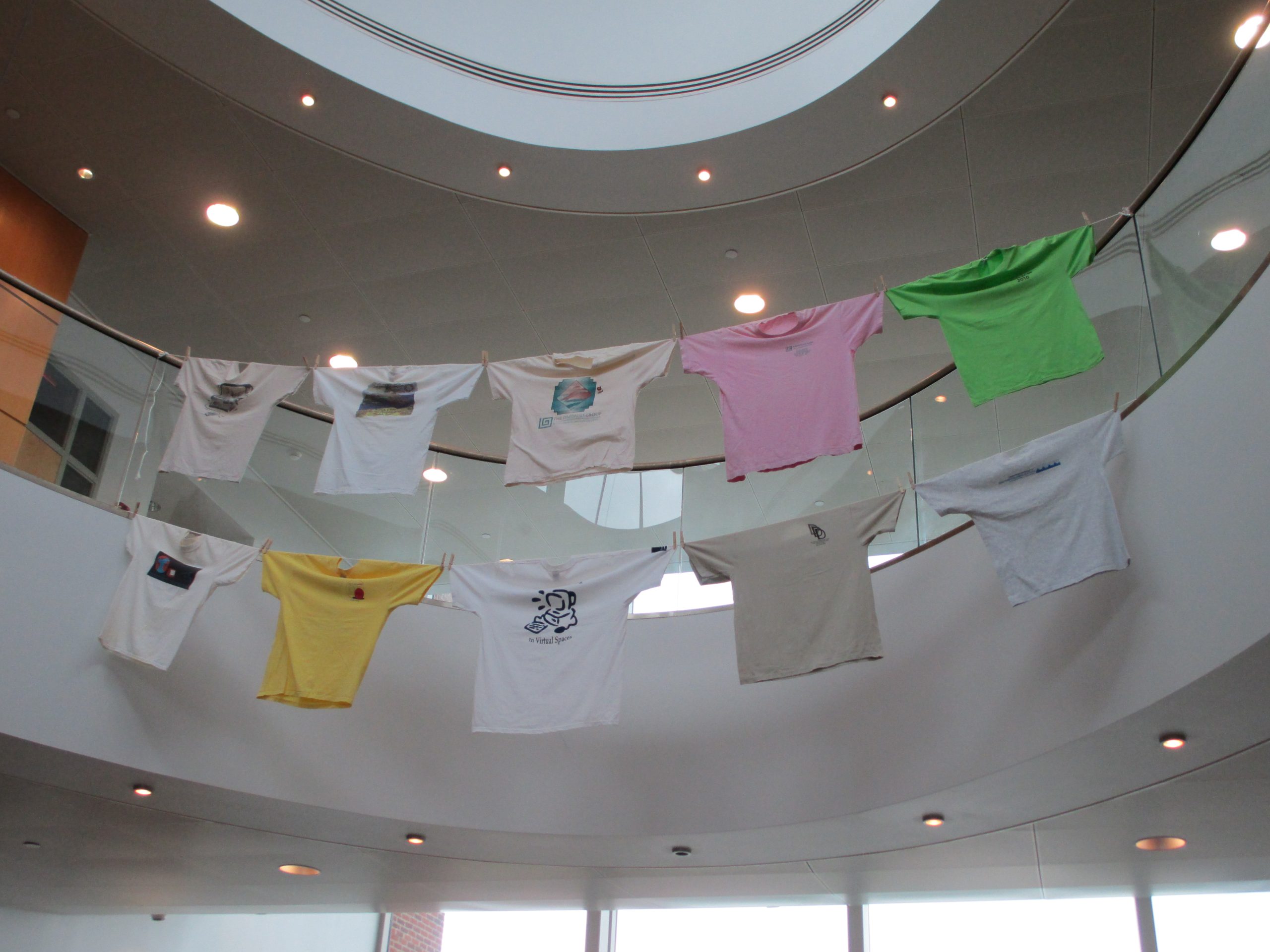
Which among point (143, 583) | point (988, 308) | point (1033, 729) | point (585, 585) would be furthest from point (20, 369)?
point (1033, 729)

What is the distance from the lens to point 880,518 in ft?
19.2

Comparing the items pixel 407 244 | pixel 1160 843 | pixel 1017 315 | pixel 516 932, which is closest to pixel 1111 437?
pixel 1017 315

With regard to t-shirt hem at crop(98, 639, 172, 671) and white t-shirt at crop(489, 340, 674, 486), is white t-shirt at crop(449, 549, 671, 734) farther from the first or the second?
t-shirt hem at crop(98, 639, 172, 671)

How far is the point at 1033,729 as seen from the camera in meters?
5.09

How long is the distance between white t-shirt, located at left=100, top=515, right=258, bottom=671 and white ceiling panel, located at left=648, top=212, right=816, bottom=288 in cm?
418

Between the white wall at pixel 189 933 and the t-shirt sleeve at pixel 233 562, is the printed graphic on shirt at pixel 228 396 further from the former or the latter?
the white wall at pixel 189 933

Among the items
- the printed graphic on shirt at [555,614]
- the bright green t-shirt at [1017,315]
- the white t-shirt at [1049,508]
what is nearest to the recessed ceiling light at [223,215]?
the printed graphic on shirt at [555,614]

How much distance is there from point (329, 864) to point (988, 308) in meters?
6.03

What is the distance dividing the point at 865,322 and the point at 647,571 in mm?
1968

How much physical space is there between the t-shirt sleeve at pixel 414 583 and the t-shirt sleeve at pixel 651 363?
A: 1726 mm

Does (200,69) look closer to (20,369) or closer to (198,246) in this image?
(198,246)

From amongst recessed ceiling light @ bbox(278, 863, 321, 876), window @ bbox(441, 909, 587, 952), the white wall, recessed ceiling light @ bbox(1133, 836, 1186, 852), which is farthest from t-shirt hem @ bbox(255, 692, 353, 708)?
the white wall

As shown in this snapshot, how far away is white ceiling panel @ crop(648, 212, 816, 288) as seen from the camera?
8.51m

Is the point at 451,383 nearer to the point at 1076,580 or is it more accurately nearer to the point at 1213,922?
the point at 1076,580
